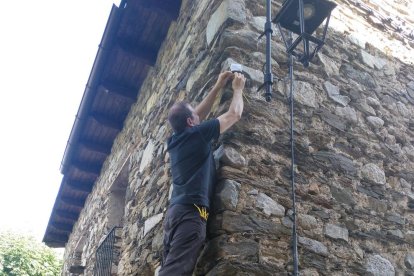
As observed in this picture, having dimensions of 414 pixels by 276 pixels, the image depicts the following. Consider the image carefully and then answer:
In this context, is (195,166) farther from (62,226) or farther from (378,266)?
(62,226)

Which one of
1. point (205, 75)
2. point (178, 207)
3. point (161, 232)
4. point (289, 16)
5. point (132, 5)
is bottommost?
point (161, 232)

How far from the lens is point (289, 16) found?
294 centimetres

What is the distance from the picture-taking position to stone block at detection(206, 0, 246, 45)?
310 cm

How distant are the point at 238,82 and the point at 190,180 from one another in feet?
2.27

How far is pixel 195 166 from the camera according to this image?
95.1 inches

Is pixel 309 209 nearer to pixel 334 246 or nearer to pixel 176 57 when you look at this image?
pixel 334 246

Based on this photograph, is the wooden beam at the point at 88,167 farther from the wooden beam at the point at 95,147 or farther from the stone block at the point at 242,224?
the stone block at the point at 242,224

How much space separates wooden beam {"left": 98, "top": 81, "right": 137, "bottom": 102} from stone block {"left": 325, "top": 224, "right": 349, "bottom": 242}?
3.50m

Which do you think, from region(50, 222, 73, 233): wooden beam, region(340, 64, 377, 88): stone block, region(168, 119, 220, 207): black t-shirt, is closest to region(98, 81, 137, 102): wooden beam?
region(340, 64, 377, 88): stone block

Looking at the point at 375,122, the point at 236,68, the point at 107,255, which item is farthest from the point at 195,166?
the point at 107,255

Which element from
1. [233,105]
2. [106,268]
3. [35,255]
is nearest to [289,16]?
[233,105]

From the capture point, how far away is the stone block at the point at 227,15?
10.2 feet

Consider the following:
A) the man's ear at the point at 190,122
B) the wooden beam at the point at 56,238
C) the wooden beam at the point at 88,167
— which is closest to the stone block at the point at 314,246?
the man's ear at the point at 190,122

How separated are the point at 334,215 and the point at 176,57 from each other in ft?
7.48
